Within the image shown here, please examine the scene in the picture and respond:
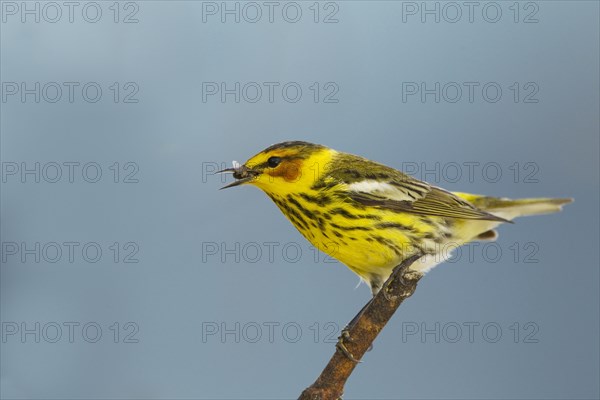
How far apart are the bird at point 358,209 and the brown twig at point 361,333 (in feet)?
0.36

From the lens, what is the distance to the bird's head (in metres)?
2.99

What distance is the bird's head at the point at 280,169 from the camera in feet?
9.80

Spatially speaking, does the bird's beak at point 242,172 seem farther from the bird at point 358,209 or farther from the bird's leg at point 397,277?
the bird's leg at point 397,277

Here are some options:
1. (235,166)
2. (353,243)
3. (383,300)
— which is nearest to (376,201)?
(353,243)

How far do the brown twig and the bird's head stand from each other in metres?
0.55

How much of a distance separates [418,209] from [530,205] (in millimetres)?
669

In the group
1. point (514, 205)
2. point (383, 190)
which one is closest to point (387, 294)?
point (383, 190)

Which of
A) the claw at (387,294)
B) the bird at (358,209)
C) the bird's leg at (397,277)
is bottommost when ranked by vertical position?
the claw at (387,294)

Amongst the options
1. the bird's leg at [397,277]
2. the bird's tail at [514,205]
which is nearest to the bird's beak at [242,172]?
the bird's leg at [397,277]

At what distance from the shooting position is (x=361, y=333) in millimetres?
2900

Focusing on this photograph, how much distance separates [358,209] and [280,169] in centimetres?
37

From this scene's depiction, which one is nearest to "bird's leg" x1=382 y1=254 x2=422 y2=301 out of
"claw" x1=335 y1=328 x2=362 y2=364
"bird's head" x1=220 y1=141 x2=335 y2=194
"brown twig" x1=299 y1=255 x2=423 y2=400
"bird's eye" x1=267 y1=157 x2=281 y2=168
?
"brown twig" x1=299 y1=255 x2=423 y2=400

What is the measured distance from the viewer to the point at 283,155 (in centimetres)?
302

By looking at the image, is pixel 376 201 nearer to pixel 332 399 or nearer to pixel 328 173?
A: pixel 328 173
